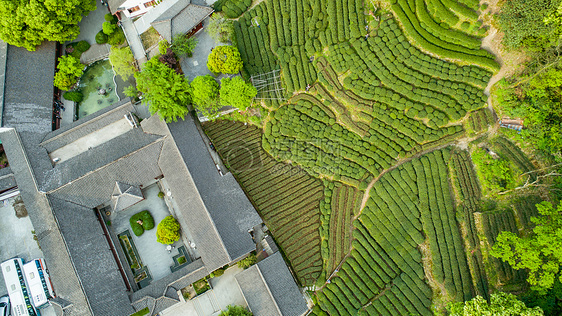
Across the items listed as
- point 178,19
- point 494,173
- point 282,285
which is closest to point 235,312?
point 282,285

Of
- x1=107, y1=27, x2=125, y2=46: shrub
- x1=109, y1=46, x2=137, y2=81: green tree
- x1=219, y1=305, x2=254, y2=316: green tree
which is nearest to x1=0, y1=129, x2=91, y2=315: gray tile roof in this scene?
x1=109, y1=46, x2=137, y2=81: green tree

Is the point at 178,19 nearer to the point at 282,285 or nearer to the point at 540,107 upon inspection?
the point at 282,285

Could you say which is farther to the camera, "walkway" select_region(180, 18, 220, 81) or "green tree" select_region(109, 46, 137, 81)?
"walkway" select_region(180, 18, 220, 81)

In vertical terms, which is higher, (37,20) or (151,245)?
(37,20)

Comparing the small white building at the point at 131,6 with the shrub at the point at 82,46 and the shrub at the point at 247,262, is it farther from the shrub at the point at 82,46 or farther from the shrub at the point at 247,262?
the shrub at the point at 247,262

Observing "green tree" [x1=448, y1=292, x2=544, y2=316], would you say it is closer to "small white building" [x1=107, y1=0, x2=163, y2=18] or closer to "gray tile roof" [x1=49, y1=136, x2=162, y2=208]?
"gray tile roof" [x1=49, y1=136, x2=162, y2=208]

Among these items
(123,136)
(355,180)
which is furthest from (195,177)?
(355,180)

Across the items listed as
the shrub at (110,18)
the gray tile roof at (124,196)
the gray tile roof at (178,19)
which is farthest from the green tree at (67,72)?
the gray tile roof at (124,196)
